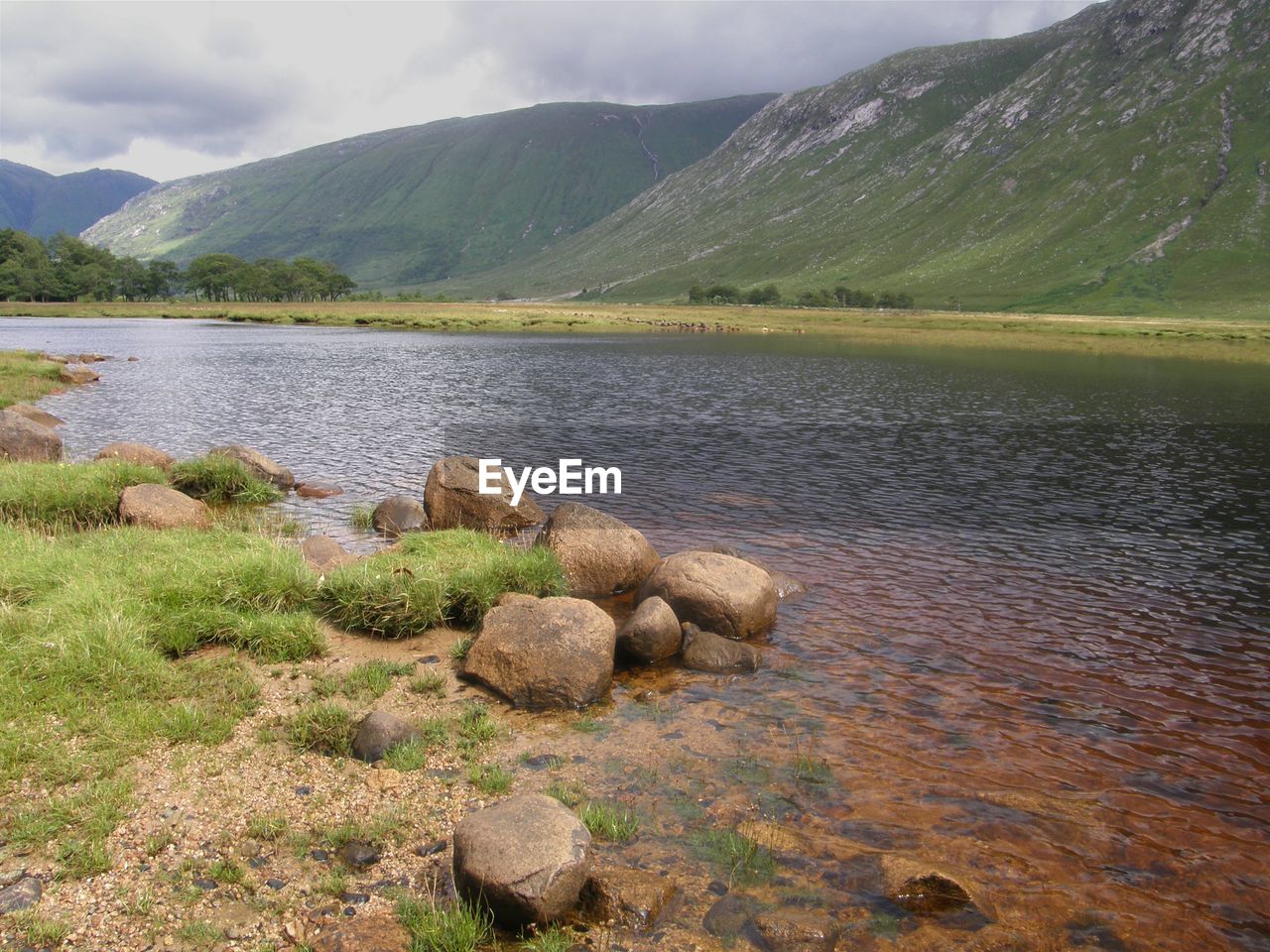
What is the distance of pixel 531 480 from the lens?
39.0 metres

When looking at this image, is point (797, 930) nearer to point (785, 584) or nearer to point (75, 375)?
point (785, 584)

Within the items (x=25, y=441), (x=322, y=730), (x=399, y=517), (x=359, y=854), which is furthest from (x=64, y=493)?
(x=359, y=854)

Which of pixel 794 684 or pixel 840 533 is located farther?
pixel 840 533

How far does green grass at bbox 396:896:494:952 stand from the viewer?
9.79m

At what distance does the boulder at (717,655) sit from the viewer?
61.4ft

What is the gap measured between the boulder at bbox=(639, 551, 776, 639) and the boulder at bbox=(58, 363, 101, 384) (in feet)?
224

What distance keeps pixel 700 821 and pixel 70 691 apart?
10.8 m

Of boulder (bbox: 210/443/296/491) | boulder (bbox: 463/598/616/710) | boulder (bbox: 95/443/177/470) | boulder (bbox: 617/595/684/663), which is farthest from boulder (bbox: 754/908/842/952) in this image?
boulder (bbox: 95/443/177/470)

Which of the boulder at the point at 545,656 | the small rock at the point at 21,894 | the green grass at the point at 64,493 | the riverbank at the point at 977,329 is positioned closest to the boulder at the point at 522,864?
the small rock at the point at 21,894

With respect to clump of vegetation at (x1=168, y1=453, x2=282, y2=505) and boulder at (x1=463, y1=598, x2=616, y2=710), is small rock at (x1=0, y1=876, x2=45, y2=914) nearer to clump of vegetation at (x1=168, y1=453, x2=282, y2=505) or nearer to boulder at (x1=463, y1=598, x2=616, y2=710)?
boulder at (x1=463, y1=598, x2=616, y2=710)

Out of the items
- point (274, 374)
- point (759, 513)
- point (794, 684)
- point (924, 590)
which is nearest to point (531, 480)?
point (759, 513)

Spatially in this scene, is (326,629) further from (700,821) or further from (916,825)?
(916,825)

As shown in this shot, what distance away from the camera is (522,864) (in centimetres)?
1017

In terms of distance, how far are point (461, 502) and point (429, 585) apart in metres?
9.44
